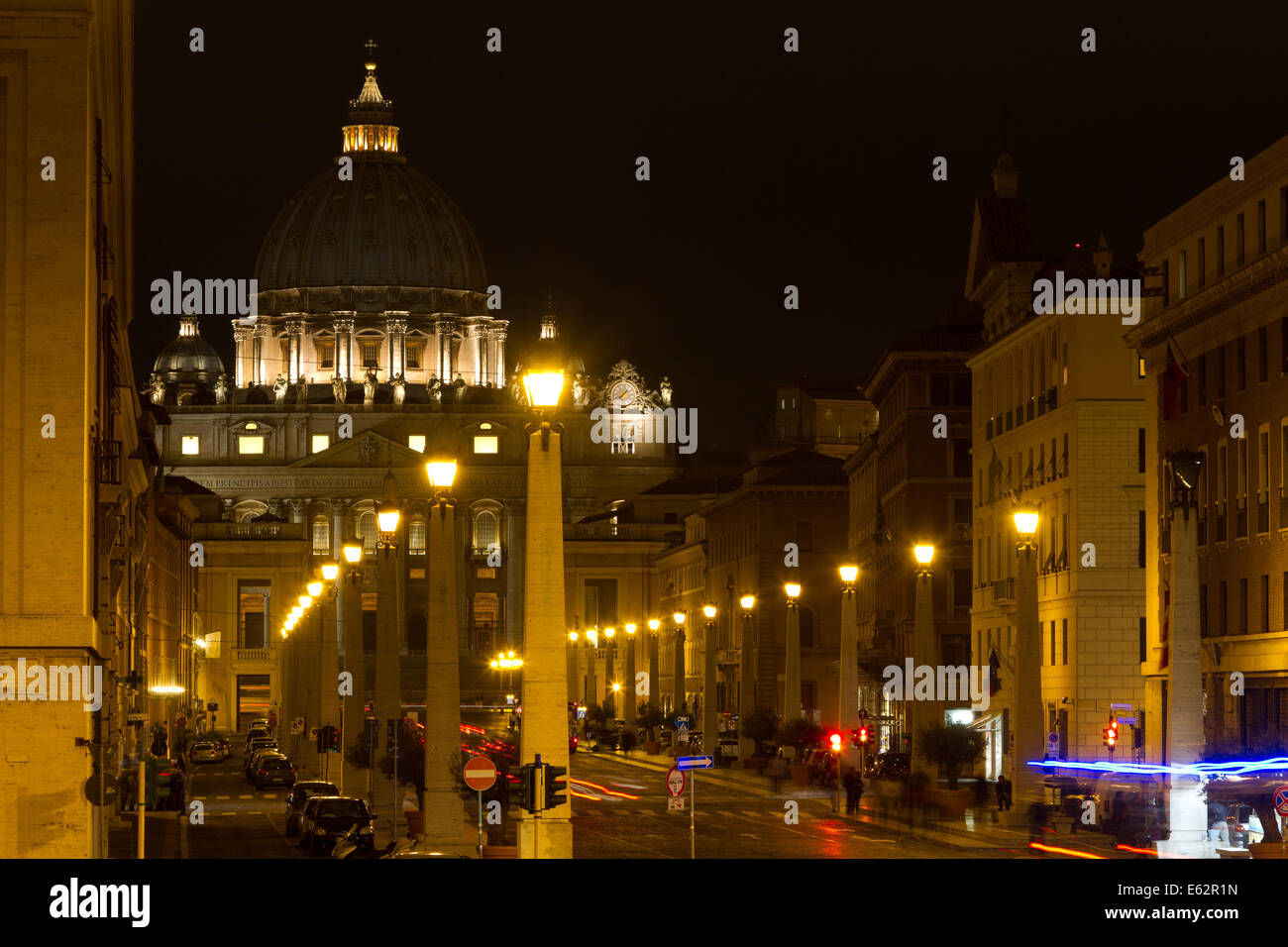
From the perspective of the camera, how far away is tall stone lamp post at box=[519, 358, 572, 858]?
24.1 metres

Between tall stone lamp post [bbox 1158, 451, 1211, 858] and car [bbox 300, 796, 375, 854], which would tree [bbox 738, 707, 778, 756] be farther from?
tall stone lamp post [bbox 1158, 451, 1211, 858]

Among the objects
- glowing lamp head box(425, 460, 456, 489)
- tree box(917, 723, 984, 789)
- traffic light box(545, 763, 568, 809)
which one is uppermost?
glowing lamp head box(425, 460, 456, 489)

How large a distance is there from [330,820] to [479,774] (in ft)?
44.7

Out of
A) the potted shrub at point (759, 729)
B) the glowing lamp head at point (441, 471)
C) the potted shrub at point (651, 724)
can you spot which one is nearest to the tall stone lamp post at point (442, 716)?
the glowing lamp head at point (441, 471)

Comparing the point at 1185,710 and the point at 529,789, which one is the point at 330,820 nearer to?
the point at 1185,710


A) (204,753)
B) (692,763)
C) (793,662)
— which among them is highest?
(793,662)

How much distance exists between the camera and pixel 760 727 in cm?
8256

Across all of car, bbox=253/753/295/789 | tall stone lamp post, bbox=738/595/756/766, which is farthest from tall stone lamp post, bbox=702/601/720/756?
car, bbox=253/753/295/789

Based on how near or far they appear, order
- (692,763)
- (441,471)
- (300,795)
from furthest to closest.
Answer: (300,795), (692,763), (441,471)

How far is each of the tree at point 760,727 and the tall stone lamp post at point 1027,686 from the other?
114 feet

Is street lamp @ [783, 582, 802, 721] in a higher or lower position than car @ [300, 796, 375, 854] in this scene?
higher

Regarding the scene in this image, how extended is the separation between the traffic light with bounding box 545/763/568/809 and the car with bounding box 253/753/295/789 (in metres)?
45.8

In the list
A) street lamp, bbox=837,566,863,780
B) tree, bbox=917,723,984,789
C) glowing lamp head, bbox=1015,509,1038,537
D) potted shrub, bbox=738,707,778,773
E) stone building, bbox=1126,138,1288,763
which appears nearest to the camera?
glowing lamp head, bbox=1015,509,1038,537

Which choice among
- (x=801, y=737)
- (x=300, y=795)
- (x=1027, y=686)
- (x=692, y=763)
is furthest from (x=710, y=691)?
(x=692, y=763)
